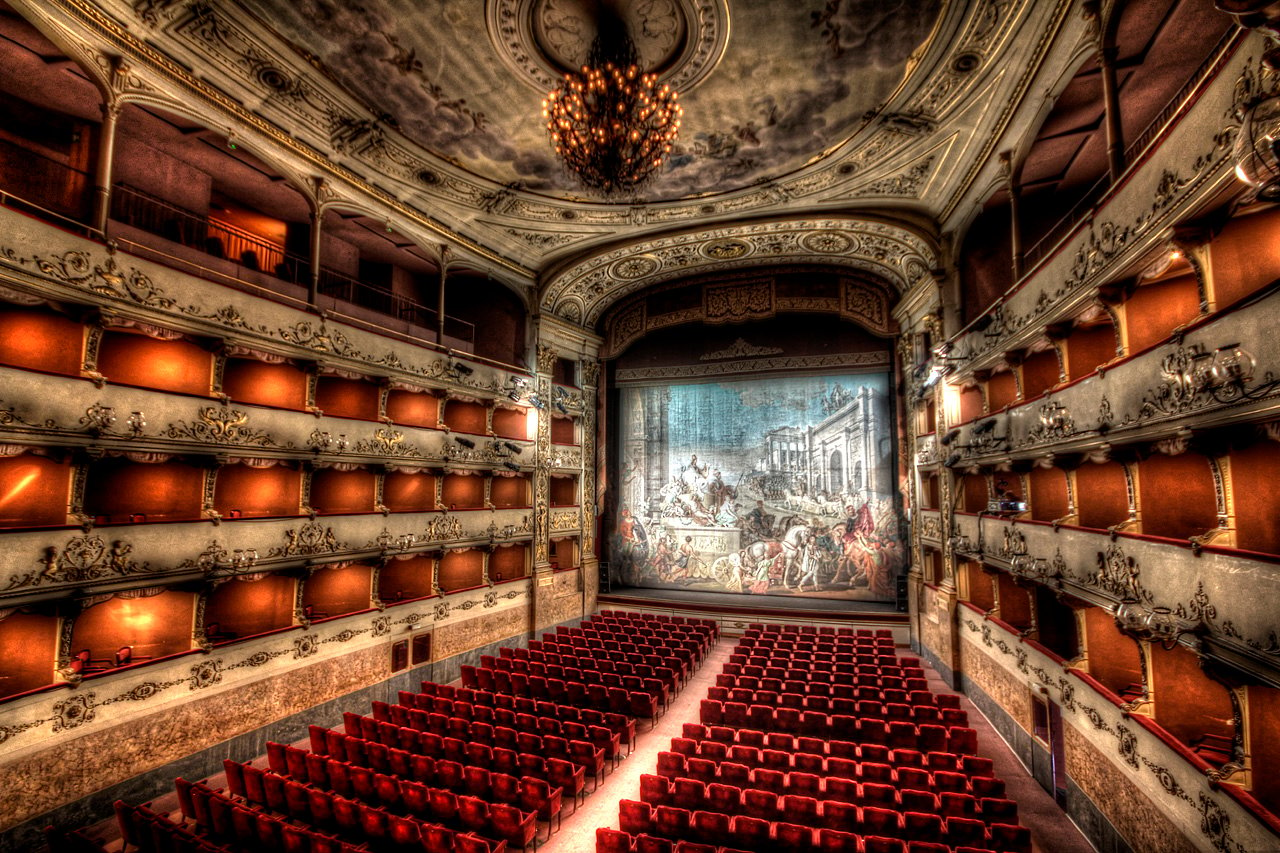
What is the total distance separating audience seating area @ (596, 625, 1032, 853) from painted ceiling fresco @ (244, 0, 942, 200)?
1009 centimetres

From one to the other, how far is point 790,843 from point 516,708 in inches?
213

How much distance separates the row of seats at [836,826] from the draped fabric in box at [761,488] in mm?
11514

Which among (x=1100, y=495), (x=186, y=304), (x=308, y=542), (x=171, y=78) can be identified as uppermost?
(x=171, y=78)

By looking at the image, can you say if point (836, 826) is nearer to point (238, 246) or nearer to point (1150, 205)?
point (1150, 205)

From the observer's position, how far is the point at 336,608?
12344mm

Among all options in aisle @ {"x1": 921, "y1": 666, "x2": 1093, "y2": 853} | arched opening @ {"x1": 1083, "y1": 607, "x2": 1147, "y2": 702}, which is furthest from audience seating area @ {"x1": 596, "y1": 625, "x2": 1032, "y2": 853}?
arched opening @ {"x1": 1083, "y1": 607, "x2": 1147, "y2": 702}

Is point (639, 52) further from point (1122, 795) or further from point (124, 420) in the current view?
point (1122, 795)

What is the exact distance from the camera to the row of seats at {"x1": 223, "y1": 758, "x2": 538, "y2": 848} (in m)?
6.31

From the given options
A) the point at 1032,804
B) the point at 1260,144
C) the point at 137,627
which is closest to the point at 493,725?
the point at 137,627

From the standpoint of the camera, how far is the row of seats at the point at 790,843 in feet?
18.1

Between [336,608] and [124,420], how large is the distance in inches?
233

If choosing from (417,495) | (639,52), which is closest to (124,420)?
(417,495)

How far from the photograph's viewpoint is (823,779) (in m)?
6.88

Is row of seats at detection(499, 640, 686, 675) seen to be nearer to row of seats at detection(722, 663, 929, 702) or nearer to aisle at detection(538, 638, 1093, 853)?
aisle at detection(538, 638, 1093, 853)
